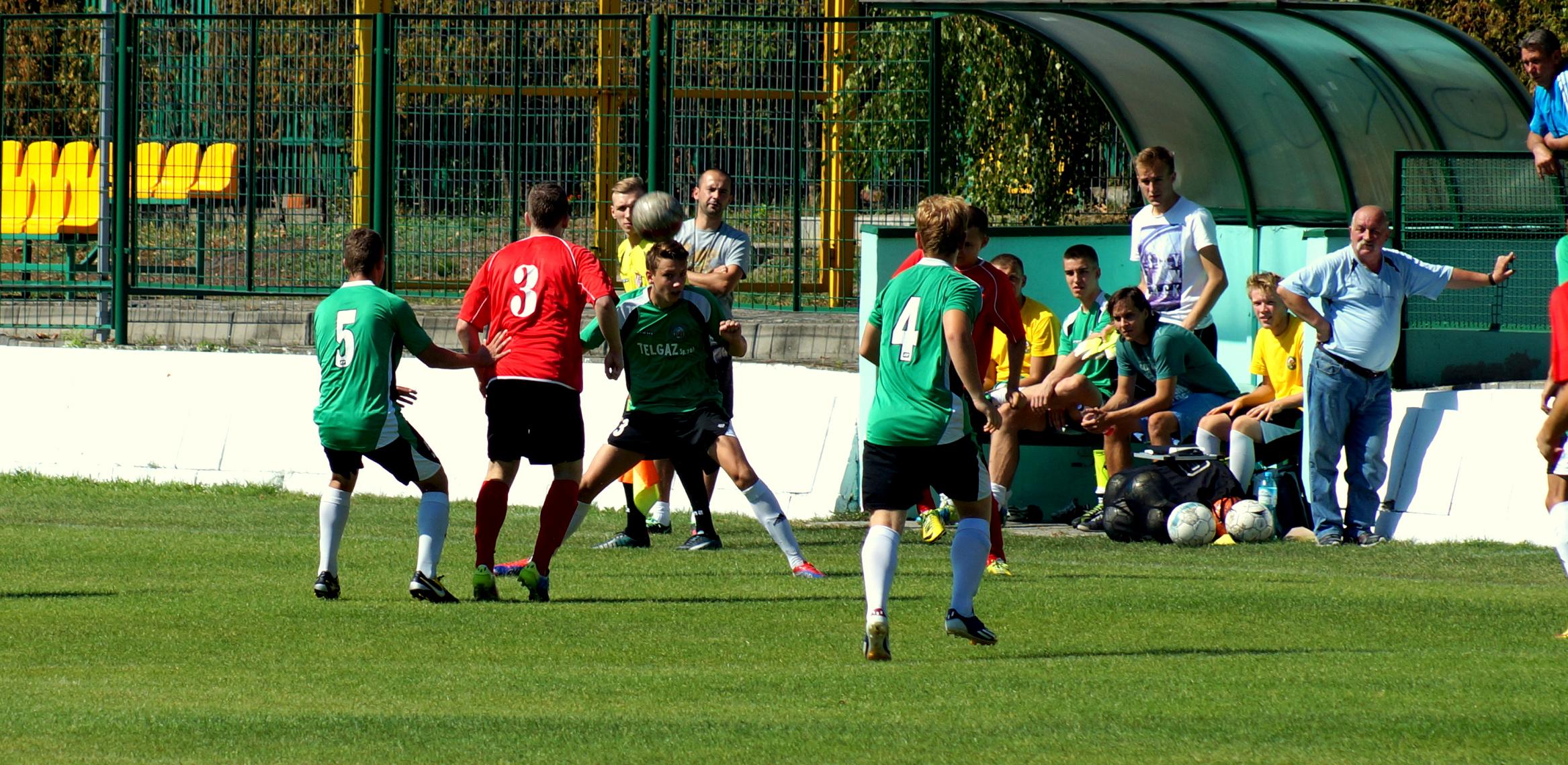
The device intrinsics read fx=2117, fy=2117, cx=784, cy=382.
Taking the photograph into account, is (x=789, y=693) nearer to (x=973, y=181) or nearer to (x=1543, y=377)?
(x=1543, y=377)

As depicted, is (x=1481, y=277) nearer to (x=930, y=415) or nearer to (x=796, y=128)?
(x=796, y=128)

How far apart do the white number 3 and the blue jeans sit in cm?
522

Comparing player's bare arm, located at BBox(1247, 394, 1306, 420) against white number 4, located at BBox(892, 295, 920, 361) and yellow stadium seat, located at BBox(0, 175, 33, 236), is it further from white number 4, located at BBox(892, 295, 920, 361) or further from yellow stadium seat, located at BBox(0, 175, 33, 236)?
yellow stadium seat, located at BBox(0, 175, 33, 236)

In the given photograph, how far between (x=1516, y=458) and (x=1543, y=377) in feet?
5.59

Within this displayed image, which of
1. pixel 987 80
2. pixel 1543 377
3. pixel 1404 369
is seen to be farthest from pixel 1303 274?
pixel 987 80

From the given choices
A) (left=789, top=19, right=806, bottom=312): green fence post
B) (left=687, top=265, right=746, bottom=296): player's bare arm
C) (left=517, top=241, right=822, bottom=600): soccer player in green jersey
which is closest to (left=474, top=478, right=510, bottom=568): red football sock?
(left=517, top=241, right=822, bottom=600): soccer player in green jersey

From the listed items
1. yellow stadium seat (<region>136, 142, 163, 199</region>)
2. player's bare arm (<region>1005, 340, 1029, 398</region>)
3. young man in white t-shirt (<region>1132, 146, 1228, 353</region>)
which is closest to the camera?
player's bare arm (<region>1005, 340, 1029, 398</region>)

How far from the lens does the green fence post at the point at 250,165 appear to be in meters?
16.3

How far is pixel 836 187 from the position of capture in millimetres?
15445

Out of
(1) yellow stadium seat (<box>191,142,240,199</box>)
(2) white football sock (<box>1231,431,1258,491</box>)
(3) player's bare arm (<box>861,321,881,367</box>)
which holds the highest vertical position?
(1) yellow stadium seat (<box>191,142,240,199</box>)

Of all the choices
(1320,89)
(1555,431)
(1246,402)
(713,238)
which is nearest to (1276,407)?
(1246,402)

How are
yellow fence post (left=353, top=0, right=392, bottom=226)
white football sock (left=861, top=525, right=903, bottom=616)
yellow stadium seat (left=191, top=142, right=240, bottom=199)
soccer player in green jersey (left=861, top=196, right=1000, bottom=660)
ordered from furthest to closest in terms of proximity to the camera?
yellow stadium seat (left=191, top=142, right=240, bottom=199)
yellow fence post (left=353, top=0, right=392, bottom=226)
soccer player in green jersey (left=861, top=196, right=1000, bottom=660)
white football sock (left=861, top=525, right=903, bottom=616)

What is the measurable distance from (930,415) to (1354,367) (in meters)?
5.43

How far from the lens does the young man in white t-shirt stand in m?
13.2
